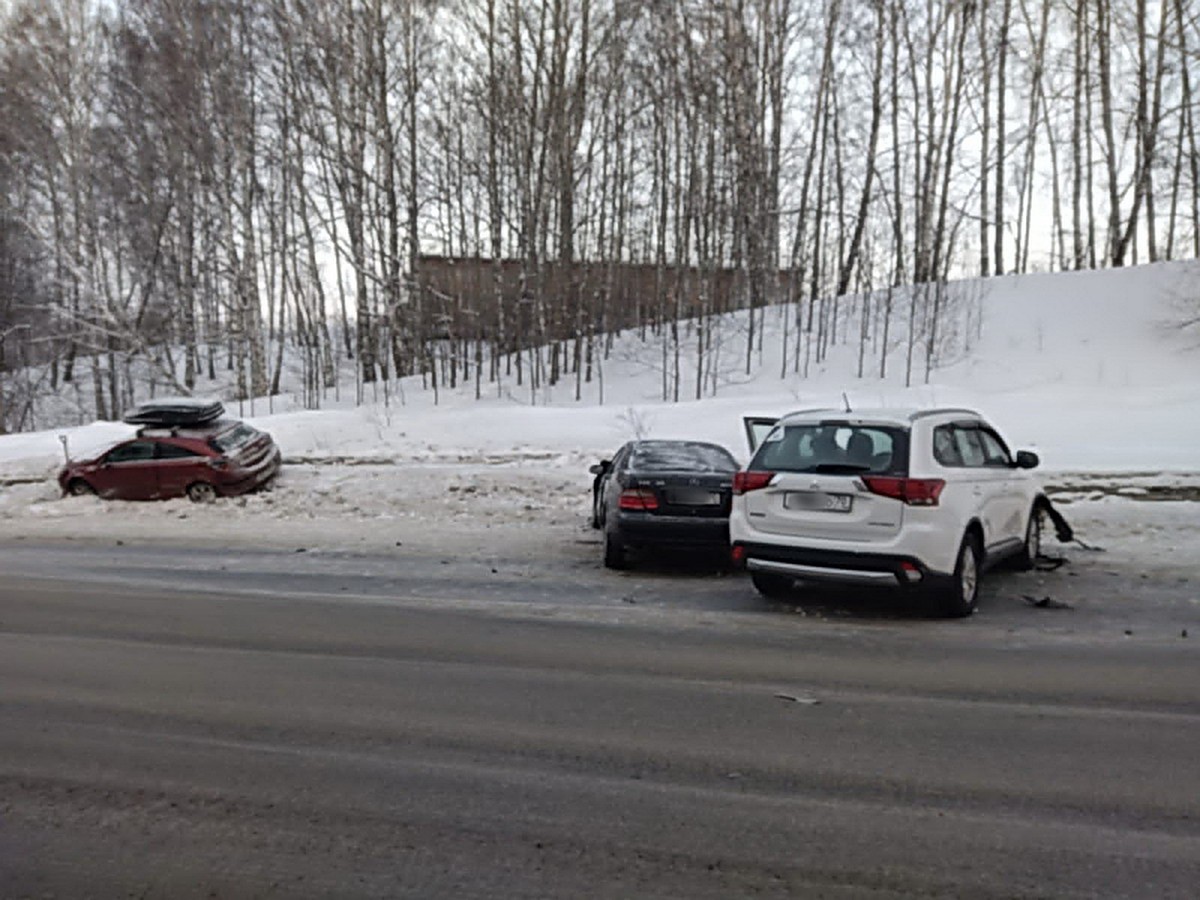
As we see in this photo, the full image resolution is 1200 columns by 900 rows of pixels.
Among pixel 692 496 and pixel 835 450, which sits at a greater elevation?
pixel 835 450

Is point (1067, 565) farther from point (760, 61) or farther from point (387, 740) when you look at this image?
point (760, 61)

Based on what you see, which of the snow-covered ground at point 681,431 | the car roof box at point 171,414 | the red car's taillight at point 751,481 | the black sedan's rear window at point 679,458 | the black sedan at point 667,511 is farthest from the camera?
the car roof box at point 171,414

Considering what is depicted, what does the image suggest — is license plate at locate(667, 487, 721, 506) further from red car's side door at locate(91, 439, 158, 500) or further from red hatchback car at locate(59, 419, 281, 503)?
red car's side door at locate(91, 439, 158, 500)

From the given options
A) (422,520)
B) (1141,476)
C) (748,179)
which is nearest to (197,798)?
(422,520)

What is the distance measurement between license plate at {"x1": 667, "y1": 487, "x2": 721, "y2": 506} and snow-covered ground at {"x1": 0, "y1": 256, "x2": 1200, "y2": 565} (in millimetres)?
3244

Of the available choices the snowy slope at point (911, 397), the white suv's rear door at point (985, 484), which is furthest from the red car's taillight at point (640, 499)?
the snowy slope at point (911, 397)

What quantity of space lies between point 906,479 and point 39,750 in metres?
6.05

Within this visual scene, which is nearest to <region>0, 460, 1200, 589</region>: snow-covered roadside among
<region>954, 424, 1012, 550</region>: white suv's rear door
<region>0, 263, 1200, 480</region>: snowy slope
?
<region>0, 263, 1200, 480</region>: snowy slope

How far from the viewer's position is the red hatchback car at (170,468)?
16.0m

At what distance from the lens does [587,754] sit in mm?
4871

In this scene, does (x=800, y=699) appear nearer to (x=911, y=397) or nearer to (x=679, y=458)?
(x=679, y=458)

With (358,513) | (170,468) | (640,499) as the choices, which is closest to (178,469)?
(170,468)

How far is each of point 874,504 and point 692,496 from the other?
8.64 feet

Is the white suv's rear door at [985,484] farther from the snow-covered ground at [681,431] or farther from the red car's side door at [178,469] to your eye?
the red car's side door at [178,469]
